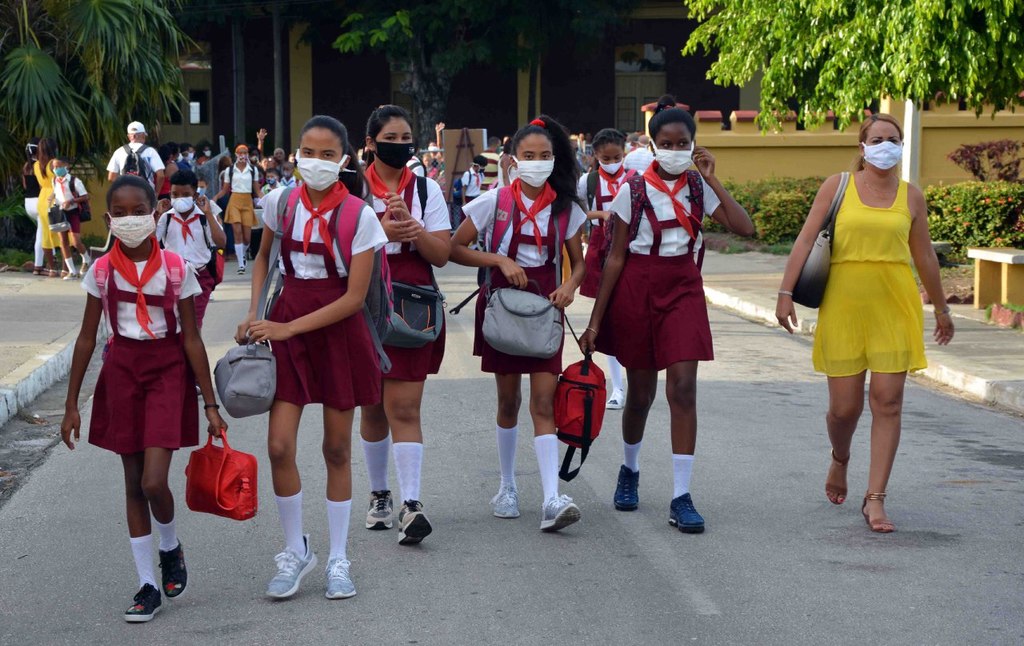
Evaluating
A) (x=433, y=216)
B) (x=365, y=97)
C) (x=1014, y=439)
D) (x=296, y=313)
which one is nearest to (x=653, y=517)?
(x=433, y=216)

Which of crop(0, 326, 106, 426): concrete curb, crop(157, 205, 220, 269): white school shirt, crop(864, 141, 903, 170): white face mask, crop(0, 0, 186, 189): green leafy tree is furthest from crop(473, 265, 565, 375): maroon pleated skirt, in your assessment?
crop(0, 0, 186, 189): green leafy tree

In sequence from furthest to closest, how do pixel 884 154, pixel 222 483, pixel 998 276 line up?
pixel 998 276 → pixel 884 154 → pixel 222 483

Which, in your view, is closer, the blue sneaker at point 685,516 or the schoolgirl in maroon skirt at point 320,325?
the schoolgirl in maroon skirt at point 320,325

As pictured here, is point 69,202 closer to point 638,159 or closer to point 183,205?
point 183,205

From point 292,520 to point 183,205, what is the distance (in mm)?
4807

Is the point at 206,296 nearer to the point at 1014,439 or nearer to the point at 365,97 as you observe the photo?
the point at 1014,439

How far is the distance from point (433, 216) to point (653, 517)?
184 cm

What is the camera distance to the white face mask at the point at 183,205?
9.74 metres

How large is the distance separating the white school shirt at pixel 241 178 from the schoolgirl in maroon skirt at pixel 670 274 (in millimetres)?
15120

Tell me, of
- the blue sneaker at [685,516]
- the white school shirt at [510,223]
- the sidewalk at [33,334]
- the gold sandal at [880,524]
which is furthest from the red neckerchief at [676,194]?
the sidewalk at [33,334]

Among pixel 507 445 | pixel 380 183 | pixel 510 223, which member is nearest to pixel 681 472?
pixel 507 445

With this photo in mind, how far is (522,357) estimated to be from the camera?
6.38 metres

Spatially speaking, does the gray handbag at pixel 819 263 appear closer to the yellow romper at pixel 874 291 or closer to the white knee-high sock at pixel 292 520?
the yellow romper at pixel 874 291

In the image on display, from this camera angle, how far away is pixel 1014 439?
8.88 meters
